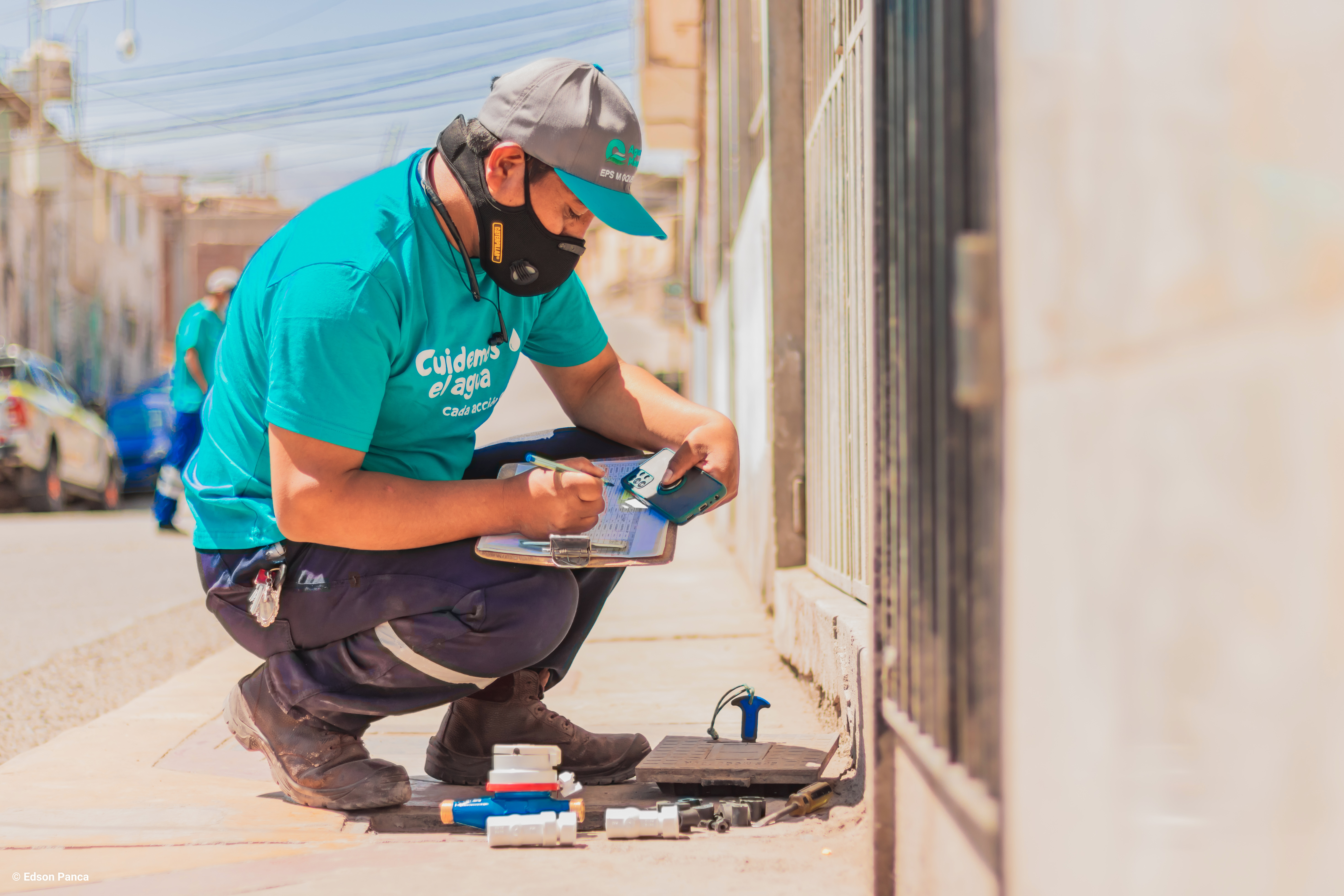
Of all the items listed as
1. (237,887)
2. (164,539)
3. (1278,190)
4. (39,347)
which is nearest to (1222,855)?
(1278,190)

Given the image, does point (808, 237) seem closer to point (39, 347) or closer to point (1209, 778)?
point (1209, 778)

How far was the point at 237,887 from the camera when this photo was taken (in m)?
1.87

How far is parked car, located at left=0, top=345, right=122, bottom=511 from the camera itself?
10805 mm

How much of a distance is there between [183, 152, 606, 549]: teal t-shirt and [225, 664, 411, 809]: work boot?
34cm

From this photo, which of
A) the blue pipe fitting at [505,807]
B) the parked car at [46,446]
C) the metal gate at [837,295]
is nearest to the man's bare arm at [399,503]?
the blue pipe fitting at [505,807]

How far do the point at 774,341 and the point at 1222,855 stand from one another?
3367 millimetres

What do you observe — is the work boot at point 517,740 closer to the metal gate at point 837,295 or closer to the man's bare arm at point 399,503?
the man's bare arm at point 399,503

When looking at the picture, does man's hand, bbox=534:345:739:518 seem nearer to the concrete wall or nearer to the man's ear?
the man's ear

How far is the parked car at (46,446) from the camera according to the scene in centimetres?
1080

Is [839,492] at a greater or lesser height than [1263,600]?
lesser

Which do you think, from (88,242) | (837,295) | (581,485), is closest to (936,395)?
(581,485)

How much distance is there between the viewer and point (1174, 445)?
82 cm

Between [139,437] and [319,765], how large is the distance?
45.0ft

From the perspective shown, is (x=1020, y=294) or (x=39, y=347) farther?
(x=39, y=347)
